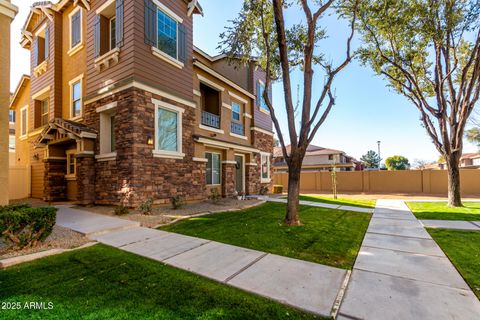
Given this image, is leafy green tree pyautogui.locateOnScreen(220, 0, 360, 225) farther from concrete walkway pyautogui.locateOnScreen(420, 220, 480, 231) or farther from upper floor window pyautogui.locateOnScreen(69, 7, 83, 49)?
upper floor window pyautogui.locateOnScreen(69, 7, 83, 49)

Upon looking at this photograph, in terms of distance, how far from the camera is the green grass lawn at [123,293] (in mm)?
2504

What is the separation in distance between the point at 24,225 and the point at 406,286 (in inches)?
257

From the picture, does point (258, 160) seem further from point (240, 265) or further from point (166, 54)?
point (240, 265)

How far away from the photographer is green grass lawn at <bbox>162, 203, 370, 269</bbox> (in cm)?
443

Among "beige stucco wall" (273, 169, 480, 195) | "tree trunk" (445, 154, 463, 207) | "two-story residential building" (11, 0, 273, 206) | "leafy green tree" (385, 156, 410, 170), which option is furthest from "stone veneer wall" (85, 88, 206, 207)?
"leafy green tree" (385, 156, 410, 170)

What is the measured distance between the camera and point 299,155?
668 cm

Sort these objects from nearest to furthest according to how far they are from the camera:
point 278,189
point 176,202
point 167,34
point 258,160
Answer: point 176,202
point 167,34
point 258,160
point 278,189

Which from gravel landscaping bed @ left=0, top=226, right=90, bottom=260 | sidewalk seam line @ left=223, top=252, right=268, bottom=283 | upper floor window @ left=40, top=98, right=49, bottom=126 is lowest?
sidewalk seam line @ left=223, top=252, right=268, bottom=283

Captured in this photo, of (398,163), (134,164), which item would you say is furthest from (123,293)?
(398,163)

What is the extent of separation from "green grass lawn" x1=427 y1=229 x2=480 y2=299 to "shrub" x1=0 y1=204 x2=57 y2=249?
7.19 metres

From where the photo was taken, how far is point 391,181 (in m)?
20.5

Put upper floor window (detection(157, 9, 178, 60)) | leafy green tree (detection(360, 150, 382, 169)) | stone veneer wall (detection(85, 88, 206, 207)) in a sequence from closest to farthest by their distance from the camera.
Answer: stone veneer wall (detection(85, 88, 206, 207)) → upper floor window (detection(157, 9, 178, 60)) → leafy green tree (detection(360, 150, 382, 169))

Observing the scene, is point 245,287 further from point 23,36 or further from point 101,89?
point 23,36

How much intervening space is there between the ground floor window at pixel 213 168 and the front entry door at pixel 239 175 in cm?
196
